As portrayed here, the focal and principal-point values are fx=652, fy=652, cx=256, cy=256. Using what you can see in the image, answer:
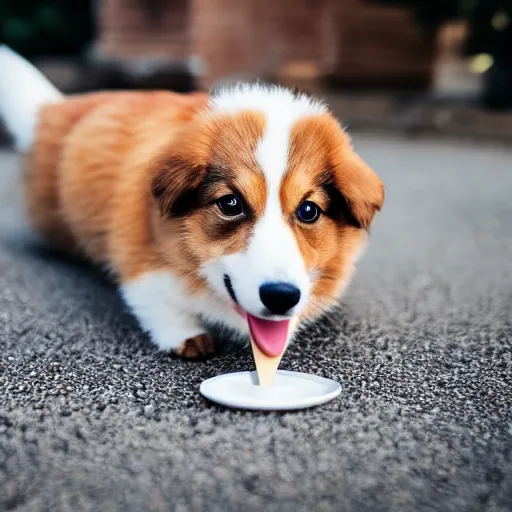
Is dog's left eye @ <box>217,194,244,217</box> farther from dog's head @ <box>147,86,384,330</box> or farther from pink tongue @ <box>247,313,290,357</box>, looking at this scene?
pink tongue @ <box>247,313,290,357</box>

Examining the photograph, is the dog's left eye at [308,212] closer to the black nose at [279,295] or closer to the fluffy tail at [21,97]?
the black nose at [279,295]

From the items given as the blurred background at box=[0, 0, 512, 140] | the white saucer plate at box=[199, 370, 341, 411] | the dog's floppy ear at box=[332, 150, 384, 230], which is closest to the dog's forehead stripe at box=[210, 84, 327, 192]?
the dog's floppy ear at box=[332, 150, 384, 230]

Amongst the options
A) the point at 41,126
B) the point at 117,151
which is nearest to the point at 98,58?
the point at 41,126

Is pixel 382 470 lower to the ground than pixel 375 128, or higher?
higher

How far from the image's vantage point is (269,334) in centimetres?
161

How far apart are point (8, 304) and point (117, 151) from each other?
2.03ft

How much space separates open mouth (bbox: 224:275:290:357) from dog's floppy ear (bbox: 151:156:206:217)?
25cm

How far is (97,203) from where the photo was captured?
2.15 meters

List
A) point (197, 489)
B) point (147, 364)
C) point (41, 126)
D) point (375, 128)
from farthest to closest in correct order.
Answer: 1. point (375, 128)
2. point (41, 126)
3. point (147, 364)
4. point (197, 489)

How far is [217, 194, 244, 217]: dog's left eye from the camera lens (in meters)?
1.64

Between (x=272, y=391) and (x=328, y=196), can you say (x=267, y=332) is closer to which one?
(x=272, y=391)

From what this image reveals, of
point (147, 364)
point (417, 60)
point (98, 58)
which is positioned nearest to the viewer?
point (147, 364)

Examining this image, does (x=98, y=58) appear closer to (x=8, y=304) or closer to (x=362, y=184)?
(x=8, y=304)

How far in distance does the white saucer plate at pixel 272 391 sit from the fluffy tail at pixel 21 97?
61.3 inches
